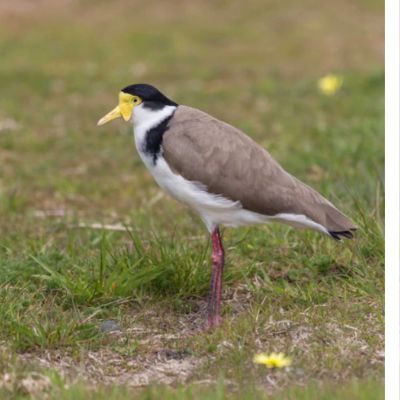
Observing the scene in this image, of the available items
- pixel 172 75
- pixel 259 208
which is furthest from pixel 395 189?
pixel 172 75

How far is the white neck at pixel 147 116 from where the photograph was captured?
4.71 m

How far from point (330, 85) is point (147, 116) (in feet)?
16.0

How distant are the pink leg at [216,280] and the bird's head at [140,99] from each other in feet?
2.16

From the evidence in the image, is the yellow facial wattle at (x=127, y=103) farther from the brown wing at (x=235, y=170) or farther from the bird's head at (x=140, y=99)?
the brown wing at (x=235, y=170)

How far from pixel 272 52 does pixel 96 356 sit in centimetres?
737

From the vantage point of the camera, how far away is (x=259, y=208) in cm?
464

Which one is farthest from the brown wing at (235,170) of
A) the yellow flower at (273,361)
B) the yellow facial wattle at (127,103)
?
the yellow flower at (273,361)

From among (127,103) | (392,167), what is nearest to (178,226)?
(127,103)

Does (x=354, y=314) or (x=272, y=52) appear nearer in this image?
(x=354, y=314)

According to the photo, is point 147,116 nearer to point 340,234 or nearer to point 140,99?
point 140,99

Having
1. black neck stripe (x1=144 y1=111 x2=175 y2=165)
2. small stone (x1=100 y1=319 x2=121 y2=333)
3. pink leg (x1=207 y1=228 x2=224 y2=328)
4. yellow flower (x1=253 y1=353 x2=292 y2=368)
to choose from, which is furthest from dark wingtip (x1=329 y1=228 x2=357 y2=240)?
small stone (x1=100 y1=319 x2=121 y2=333)

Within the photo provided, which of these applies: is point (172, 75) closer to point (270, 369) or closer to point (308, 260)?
point (308, 260)

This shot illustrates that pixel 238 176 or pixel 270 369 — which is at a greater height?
pixel 238 176

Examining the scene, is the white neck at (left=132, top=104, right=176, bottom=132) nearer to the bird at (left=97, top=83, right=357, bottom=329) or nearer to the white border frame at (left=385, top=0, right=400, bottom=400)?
the bird at (left=97, top=83, right=357, bottom=329)
